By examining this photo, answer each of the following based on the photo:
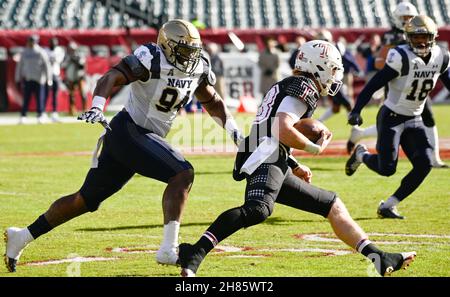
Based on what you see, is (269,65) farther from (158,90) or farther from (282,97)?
(282,97)

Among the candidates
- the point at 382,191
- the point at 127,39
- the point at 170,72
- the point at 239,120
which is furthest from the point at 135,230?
the point at 127,39

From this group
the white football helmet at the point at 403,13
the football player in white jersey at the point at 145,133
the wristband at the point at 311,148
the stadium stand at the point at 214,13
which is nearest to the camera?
the wristband at the point at 311,148

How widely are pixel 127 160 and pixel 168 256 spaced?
2.31ft

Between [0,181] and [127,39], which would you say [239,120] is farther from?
[0,181]

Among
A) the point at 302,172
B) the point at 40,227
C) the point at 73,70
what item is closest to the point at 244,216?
the point at 302,172

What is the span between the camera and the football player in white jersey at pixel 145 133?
691cm

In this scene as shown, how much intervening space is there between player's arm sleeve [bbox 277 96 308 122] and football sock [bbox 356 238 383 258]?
33.6 inches

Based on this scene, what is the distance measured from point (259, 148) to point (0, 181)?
256 inches

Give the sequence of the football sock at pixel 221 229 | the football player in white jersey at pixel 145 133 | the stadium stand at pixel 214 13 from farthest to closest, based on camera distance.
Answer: the stadium stand at pixel 214 13
the football player in white jersey at pixel 145 133
the football sock at pixel 221 229

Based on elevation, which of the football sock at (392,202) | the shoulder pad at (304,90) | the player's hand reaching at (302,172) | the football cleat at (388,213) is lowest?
the football cleat at (388,213)

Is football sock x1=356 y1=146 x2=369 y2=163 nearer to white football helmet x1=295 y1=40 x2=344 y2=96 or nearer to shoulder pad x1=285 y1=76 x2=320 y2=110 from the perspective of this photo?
white football helmet x1=295 y1=40 x2=344 y2=96

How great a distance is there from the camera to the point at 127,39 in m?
28.2

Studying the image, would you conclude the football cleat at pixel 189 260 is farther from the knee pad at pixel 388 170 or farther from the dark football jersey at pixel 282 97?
the knee pad at pixel 388 170

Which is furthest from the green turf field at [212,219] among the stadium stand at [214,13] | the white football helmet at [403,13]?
the stadium stand at [214,13]
